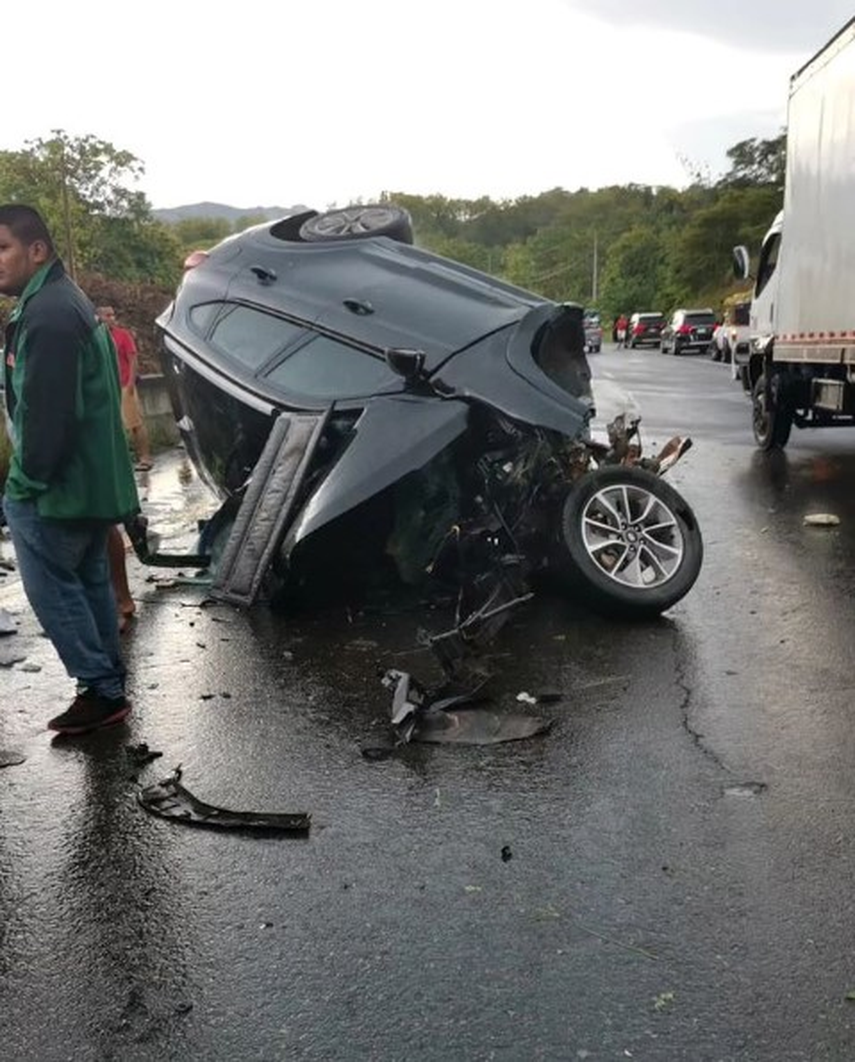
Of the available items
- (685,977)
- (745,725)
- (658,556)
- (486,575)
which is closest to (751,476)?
(658,556)

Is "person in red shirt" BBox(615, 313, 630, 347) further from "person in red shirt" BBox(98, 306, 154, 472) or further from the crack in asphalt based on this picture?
the crack in asphalt

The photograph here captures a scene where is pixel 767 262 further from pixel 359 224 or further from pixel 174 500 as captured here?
pixel 174 500

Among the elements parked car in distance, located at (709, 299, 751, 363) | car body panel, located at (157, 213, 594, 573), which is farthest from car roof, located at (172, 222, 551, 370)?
parked car in distance, located at (709, 299, 751, 363)

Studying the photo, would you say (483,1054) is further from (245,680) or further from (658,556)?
(658,556)

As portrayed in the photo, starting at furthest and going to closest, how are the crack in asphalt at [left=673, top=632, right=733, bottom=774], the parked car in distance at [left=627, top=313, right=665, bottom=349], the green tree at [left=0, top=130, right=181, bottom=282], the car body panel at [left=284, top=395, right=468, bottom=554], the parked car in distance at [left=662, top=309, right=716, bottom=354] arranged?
the parked car in distance at [left=627, top=313, right=665, bottom=349] < the parked car in distance at [left=662, top=309, right=716, bottom=354] < the green tree at [left=0, top=130, right=181, bottom=282] < the car body panel at [left=284, top=395, right=468, bottom=554] < the crack in asphalt at [left=673, top=632, right=733, bottom=774]

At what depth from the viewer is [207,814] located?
141 inches

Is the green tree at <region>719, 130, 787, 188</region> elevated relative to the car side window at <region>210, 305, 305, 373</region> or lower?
elevated

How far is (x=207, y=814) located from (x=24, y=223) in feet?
7.31

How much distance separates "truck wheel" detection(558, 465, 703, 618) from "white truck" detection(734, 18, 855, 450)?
4.59 meters

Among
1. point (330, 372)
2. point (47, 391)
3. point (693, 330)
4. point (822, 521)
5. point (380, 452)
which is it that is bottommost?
point (693, 330)

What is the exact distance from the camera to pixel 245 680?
16.5ft

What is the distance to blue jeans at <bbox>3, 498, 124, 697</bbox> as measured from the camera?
4227 millimetres

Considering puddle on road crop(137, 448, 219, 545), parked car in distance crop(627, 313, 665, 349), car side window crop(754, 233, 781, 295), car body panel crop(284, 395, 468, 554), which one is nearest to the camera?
car body panel crop(284, 395, 468, 554)

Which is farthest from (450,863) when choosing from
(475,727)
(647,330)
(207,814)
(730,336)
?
(647,330)
